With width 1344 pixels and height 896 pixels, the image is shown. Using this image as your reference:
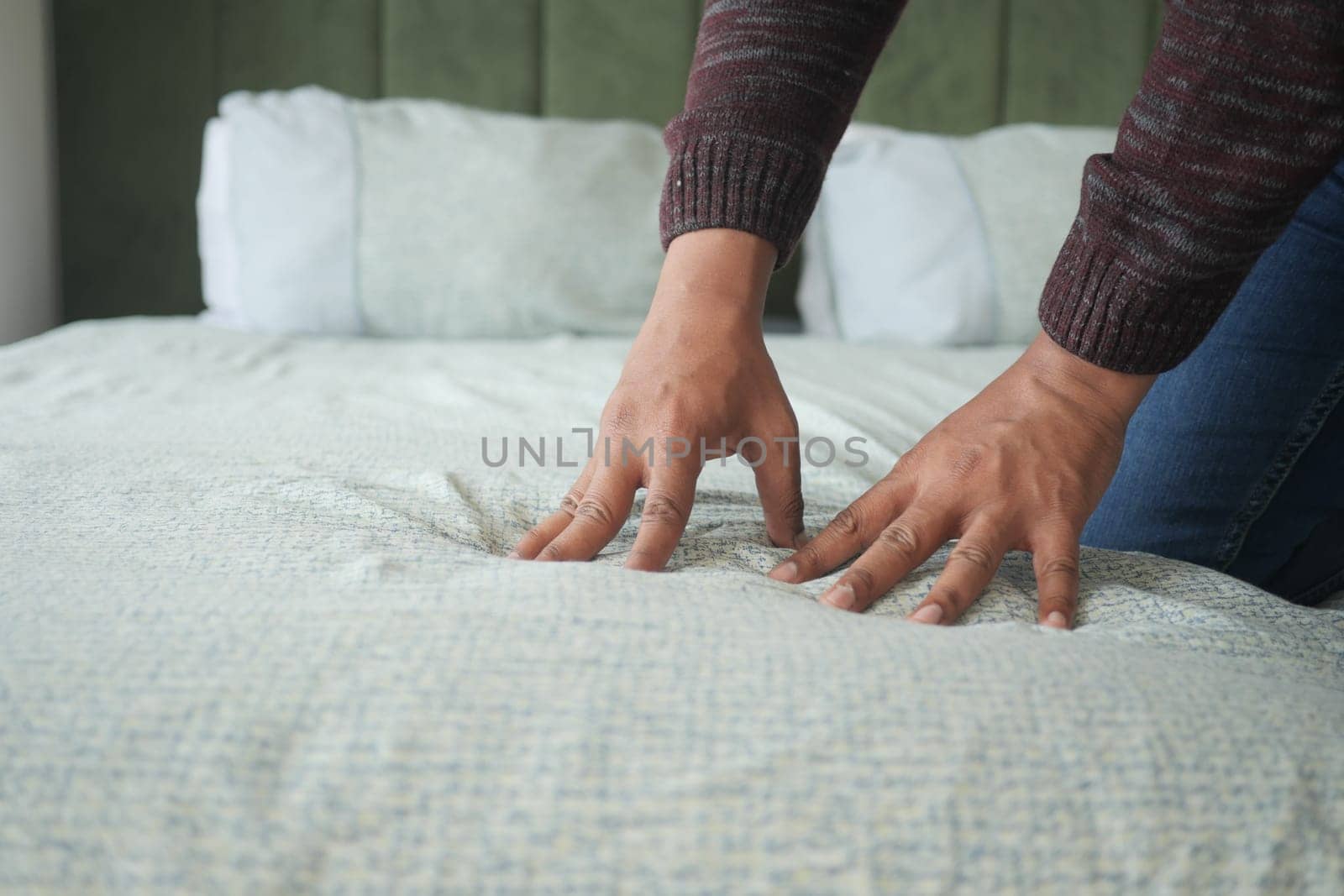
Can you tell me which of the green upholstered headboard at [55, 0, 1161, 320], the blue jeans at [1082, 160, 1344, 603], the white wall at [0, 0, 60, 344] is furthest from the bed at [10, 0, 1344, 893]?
the green upholstered headboard at [55, 0, 1161, 320]

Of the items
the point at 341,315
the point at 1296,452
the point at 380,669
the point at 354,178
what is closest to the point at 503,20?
the point at 354,178

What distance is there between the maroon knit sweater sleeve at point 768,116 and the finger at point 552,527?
0.22 meters

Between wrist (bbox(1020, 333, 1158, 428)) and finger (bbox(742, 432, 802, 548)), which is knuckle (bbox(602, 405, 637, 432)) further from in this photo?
wrist (bbox(1020, 333, 1158, 428))

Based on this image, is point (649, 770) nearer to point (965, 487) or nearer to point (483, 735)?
point (483, 735)

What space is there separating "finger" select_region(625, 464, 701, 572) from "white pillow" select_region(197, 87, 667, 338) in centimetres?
111

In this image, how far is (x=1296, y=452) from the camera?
0.81 meters

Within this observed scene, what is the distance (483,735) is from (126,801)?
0.11 meters

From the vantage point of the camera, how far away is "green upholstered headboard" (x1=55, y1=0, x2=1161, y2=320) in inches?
77.4

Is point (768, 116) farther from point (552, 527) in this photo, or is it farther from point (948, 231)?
point (948, 231)

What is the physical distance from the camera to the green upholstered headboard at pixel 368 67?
1.97m

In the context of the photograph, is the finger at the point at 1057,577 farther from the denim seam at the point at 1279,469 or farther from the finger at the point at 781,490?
the denim seam at the point at 1279,469

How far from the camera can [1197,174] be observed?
0.55m

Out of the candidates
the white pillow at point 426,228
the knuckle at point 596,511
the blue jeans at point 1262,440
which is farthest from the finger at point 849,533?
the white pillow at point 426,228

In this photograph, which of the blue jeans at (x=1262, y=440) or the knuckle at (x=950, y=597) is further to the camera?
the blue jeans at (x=1262, y=440)
